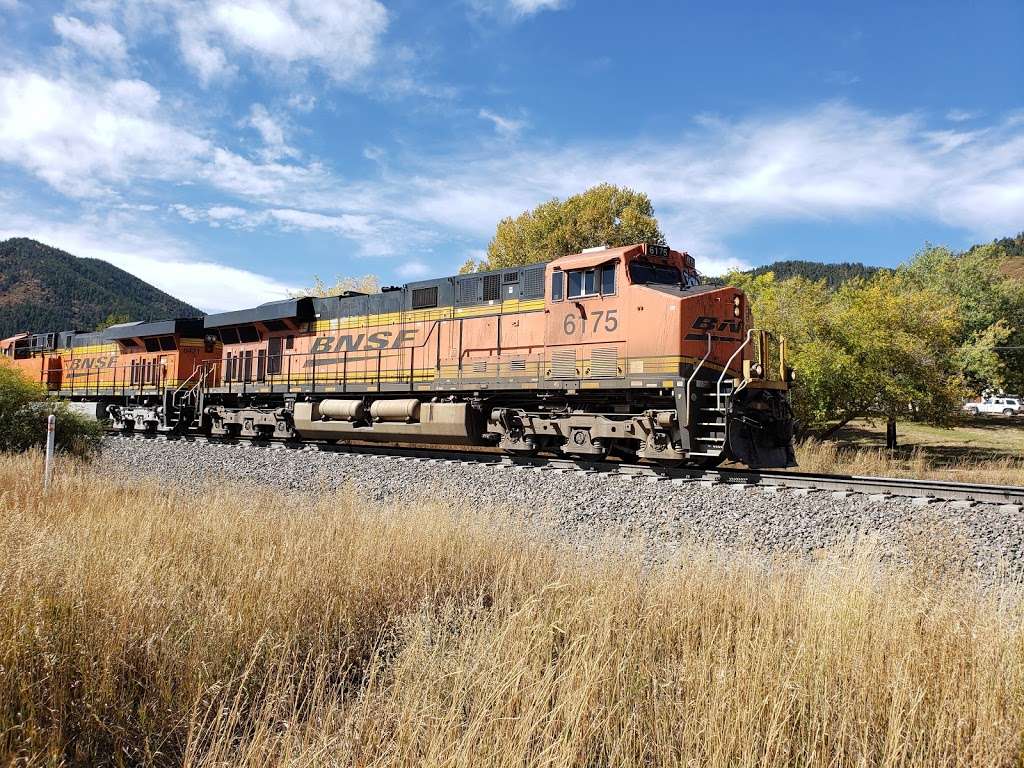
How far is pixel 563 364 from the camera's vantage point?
11.0 m

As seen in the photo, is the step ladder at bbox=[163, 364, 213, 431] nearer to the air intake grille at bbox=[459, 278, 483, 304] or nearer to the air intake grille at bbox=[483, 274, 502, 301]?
the air intake grille at bbox=[459, 278, 483, 304]

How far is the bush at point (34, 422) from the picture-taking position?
14.1m

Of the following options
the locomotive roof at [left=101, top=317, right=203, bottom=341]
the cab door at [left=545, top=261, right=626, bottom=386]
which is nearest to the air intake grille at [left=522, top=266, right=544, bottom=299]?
the cab door at [left=545, top=261, right=626, bottom=386]

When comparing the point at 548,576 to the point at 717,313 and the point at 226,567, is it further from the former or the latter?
the point at 717,313

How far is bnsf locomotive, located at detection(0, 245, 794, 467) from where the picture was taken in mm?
9945

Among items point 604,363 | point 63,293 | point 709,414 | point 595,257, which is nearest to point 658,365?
point 604,363

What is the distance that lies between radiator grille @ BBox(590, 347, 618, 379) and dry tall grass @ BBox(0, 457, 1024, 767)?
5.44 m

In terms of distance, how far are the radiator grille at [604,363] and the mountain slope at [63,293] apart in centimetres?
13633

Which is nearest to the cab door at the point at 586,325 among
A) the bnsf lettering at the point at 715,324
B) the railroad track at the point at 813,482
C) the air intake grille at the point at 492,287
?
the bnsf lettering at the point at 715,324

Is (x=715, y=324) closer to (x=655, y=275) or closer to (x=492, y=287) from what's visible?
(x=655, y=275)

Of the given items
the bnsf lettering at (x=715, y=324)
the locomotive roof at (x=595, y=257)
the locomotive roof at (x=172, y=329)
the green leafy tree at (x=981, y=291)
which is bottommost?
the bnsf lettering at (x=715, y=324)

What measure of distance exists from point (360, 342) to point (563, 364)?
5.59 meters

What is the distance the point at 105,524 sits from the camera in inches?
229

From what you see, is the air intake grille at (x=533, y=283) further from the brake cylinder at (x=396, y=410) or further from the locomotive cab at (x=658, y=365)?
the brake cylinder at (x=396, y=410)
